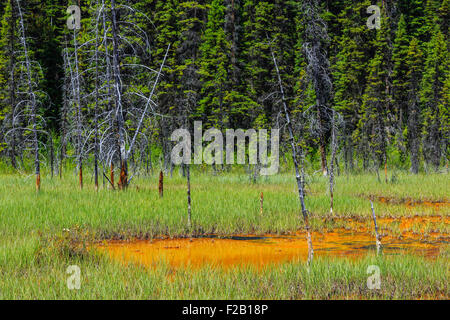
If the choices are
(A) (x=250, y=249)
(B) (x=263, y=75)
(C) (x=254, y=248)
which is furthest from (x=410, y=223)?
(B) (x=263, y=75)

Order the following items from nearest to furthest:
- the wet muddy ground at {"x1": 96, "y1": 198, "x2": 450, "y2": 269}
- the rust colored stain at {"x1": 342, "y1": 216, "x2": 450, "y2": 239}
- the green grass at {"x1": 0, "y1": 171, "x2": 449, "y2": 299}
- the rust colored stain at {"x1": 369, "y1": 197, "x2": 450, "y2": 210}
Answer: the green grass at {"x1": 0, "y1": 171, "x2": 449, "y2": 299}
the wet muddy ground at {"x1": 96, "y1": 198, "x2": 450, "y2": 269}
the rust colored stain at {"x1": 342, "y1": 216, "x2": 450, "y2": 239}
the rust colored stain at {"x1": 369, "y1": 197, "x2": 450, "y2": 210}

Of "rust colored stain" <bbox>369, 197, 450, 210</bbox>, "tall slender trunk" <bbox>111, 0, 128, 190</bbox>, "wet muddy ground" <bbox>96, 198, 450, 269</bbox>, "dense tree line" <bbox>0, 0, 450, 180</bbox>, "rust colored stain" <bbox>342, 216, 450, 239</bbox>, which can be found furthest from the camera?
"dense tree line" <bbox>0, 0, 450, 180</bbox>

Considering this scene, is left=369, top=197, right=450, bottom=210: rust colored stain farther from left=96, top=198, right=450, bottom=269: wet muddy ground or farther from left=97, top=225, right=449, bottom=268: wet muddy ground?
left=97, top=225, right=449, bottom=268: wet muddy ground

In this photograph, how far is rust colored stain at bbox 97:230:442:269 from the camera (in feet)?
29.2

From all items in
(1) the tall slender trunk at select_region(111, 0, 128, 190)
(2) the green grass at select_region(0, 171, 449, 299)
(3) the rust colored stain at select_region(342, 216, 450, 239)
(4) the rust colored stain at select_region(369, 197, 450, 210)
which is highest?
(1) the tall slender trunk at select_region(111, 0, 128, 190)

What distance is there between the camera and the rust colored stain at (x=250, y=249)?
8891mm

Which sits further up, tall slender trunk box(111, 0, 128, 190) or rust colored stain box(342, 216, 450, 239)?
tall slender trunk box(111, 0, 128, 190)

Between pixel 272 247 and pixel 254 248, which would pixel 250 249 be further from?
pixel 272 247

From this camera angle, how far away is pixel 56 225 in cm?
1116

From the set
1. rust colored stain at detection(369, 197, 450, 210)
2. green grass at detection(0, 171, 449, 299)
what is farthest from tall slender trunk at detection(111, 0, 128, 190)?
rust colored stain at detection(369, 197, 450, 210)

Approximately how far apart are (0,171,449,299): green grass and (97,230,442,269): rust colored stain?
62cm

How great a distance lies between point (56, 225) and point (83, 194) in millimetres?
4342
